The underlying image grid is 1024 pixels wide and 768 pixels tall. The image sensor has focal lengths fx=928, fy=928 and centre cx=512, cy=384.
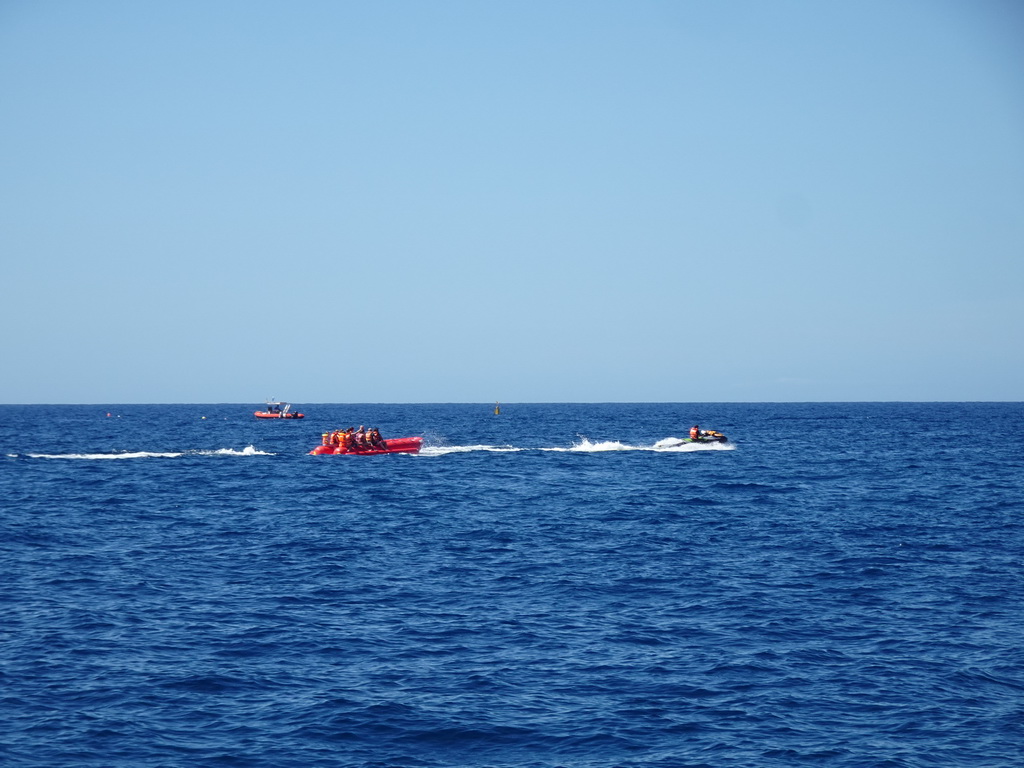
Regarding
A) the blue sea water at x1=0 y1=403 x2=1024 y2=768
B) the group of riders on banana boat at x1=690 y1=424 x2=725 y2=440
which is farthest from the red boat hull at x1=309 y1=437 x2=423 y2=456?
the group of riders on banana boat at x1=690 y1=424 x2=725 y2=440

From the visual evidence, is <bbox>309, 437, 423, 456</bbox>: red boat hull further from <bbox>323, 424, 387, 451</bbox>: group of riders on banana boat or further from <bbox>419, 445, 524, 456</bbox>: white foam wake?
<bbox>419, 445, 524, 456</bbox>: white foam wake

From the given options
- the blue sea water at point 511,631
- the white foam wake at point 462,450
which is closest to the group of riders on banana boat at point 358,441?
the white foam wake at point 462,450

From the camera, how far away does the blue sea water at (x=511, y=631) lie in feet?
53.2

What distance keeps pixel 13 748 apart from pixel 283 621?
8.05m

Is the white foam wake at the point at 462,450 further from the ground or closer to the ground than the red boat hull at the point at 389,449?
closer to the ground

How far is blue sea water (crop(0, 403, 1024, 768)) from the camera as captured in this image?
53.2 feet

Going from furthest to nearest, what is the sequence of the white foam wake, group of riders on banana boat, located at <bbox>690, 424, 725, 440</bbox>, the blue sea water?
group of riders on banana boat, located at <bbox>690, 424, 725, 440</bbox>
the white foam wake
the blue sea water

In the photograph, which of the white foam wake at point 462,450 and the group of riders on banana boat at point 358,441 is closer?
the group of riders on banana boat at point 358,441

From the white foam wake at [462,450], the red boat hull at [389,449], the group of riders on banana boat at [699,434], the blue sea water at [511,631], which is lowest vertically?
the blue sea water at [511,631]

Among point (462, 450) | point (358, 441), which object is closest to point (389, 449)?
point (358, 441)

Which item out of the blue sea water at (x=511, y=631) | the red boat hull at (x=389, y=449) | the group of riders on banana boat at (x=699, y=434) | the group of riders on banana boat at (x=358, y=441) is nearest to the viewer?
the blue sea water at (x=511, y=631)

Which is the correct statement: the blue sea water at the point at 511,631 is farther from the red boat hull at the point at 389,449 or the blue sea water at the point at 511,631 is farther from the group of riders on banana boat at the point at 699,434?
the group of riders on banana boat at the point at 699,434

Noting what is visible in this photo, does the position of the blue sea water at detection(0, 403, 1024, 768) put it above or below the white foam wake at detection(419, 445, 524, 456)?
below

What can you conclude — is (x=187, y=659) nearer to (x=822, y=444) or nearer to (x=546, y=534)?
(x=546, y=534)
